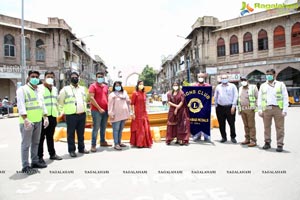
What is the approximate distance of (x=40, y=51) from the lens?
31.5 meters

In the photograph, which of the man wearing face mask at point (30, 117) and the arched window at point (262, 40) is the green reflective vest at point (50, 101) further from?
the arched window at point (262, 40)

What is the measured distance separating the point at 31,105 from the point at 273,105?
16.9ft

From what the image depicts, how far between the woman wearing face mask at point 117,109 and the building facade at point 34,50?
78.2 ft

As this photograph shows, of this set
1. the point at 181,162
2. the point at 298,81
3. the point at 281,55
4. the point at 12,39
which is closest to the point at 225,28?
the point at 281,55

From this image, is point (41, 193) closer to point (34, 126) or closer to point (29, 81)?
point (34, 126)

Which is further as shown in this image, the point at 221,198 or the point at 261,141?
the point at 261,141

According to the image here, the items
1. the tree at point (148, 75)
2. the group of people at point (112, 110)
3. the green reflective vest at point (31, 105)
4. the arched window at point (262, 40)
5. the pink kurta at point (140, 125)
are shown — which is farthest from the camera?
the tree at point (148, 75)

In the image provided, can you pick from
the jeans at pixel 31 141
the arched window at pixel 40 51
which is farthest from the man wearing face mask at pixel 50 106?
the arched window at pixel 40 51

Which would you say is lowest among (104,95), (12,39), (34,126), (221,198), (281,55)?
(221,198)

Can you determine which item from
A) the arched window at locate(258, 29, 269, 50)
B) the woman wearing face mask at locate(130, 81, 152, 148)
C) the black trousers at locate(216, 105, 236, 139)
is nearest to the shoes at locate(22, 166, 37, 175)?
the woman wearing face mask at locate(130, 81, 152, 148)

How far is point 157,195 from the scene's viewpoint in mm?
3389

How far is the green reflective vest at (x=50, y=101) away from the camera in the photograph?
210 inches

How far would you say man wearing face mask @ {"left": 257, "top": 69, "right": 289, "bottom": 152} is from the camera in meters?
5.67

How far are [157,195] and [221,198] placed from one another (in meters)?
0.83
